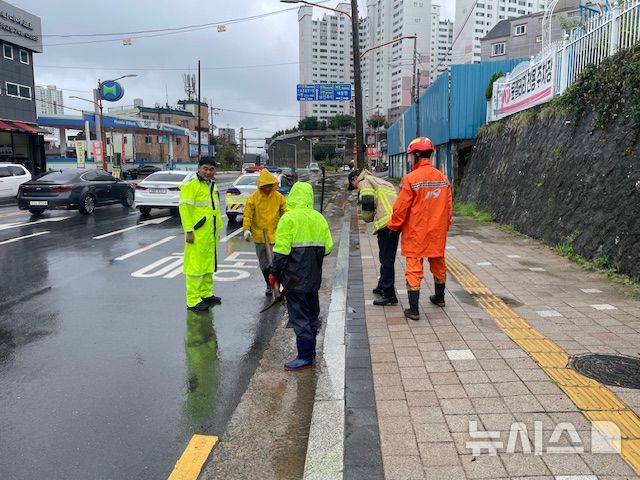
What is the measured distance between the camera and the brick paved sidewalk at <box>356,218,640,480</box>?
9.40 ft

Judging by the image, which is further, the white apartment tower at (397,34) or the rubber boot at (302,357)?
the white apartment tower at (397,34)

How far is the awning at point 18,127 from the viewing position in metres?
31.2

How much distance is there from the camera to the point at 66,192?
51.3 ft

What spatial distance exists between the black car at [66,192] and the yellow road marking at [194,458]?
46.5 ft

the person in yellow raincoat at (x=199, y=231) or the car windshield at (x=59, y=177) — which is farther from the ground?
the car windshield at (x=59, y=177)

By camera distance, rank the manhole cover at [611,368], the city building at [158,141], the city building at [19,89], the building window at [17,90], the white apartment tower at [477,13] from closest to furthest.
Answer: the manhole cover at [611,368] < the white apartment tower at [477,13] < the city building at [19,89] < the building window at [17,90] < the city building at [158,141]

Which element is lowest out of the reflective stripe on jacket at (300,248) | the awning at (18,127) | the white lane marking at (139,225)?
the white lane marking at (139,225)

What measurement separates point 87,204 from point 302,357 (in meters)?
14.0

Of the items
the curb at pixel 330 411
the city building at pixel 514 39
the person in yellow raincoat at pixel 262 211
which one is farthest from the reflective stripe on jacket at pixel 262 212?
the city building at pixel 514 39

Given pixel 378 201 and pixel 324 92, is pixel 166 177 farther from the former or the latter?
pixel 324 92

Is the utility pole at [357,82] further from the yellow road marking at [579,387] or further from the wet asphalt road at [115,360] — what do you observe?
the yellow road marking at [579,387]

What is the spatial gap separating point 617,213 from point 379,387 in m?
5.33

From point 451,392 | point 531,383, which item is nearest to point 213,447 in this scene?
point 451,392

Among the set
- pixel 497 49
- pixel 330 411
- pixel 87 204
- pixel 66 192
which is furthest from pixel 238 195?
pixel 497 49
